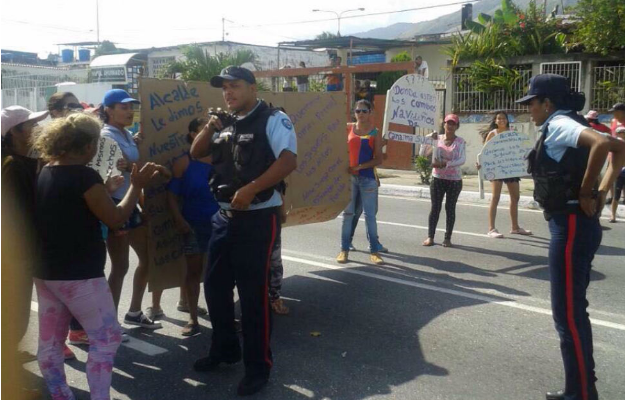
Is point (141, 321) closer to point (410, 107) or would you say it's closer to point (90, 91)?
point (410, 107)

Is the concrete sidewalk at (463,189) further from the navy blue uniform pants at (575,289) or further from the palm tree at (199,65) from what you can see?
the palm tree at (199,65)

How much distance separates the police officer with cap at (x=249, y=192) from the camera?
425 cm

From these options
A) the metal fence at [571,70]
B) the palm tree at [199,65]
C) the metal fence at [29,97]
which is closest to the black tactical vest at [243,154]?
the metal fence at [571,70]

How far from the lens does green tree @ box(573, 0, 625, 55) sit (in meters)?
15.1

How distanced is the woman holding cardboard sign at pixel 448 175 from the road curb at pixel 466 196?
135 inches

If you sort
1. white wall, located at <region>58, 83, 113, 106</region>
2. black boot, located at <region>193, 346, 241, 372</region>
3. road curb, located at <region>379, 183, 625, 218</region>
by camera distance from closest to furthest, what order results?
1. black boot, located at <region>193, 346, 241, 372</region>
2. road curb, located at <region>379, 183, 625, 218</region>
3. white wall, located at <region>58, 83, 113, 106</region>

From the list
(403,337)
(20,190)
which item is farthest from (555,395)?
(20,190)

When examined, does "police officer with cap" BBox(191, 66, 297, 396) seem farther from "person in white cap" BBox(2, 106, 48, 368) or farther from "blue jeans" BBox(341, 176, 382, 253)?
"blue jeans" BBox(341, 176, 382, 253)

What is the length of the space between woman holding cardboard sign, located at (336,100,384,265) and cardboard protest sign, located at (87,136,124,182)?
350 centimetres

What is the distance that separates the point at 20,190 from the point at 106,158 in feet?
1.96

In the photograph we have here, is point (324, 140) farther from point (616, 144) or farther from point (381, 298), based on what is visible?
point (616, 144)

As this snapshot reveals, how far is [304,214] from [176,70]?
20355 millimetres

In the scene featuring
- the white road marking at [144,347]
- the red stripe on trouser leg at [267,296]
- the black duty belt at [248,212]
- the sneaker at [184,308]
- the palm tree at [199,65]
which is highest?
the palm tree at [199,65]

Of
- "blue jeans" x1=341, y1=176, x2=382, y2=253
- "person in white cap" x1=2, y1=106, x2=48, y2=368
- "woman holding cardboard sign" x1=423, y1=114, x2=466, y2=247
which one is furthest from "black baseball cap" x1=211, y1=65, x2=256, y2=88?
"woman holding cardboard sign" x1=423, y1=114, x2=466, y2=247
